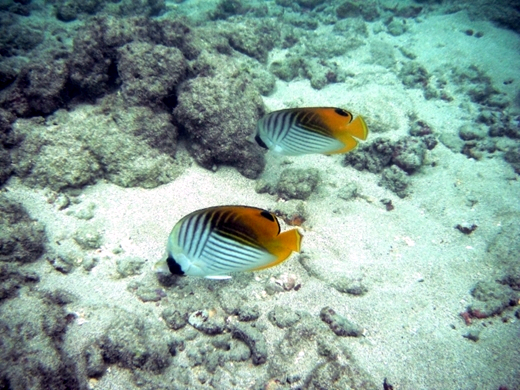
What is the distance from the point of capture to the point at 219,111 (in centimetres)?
498

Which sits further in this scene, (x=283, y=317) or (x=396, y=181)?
(x=396, y=181)

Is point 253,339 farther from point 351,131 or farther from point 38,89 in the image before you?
point 38,89

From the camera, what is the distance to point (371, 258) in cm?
458

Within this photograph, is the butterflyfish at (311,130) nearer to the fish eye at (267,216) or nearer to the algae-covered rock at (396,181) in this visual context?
the fish eye at (267,216)

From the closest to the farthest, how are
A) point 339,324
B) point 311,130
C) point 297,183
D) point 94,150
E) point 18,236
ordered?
1. point 311,130
2. point 339,324
3. point 18,236
4. point 94,150
5. point 297,183

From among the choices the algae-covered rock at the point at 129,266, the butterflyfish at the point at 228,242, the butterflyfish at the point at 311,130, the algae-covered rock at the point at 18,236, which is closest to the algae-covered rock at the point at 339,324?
the butterflyfish at the point at 228,242

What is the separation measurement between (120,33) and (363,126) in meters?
4.75

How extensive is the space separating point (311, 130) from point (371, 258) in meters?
2.34

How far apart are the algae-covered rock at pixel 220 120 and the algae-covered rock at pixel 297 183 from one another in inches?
21.4

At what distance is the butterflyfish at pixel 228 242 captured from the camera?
7.18ft

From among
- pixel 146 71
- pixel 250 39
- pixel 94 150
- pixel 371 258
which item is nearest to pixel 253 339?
pixel 371 258

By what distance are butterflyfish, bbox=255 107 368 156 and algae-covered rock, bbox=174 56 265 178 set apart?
58.1 inches

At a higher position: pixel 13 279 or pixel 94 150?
pixel 94 150

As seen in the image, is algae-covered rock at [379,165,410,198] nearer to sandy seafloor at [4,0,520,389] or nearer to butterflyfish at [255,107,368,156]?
sandy seafloor at [4,0,520,389]
